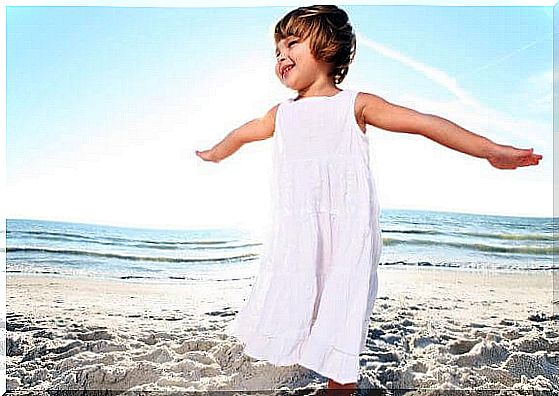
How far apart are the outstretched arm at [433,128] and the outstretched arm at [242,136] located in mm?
375

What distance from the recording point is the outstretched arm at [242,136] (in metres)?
3.71

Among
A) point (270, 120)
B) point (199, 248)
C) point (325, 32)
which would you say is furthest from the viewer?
point (199, 248)

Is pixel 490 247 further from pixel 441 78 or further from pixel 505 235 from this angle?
pixel 441 78

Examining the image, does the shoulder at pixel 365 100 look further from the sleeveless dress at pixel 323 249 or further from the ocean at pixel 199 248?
the ocean at pixel 199 248

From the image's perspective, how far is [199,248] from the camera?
3.83 meters

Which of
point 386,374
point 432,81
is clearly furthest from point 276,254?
point 432,81

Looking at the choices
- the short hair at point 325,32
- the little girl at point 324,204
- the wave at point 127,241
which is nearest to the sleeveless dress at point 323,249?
the little girl at point 324,204

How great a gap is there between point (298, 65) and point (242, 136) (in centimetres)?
37

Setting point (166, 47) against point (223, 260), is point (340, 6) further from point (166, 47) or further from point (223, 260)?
point (223, 260)

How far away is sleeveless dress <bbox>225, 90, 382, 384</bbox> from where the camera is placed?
11.1 feet

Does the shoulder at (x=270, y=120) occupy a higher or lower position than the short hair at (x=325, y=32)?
lower

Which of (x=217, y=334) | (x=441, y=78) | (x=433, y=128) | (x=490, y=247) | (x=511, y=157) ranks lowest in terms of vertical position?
(x=217, y=334)

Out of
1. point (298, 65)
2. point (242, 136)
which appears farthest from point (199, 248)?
point (298, 65)

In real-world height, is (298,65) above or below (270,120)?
above
